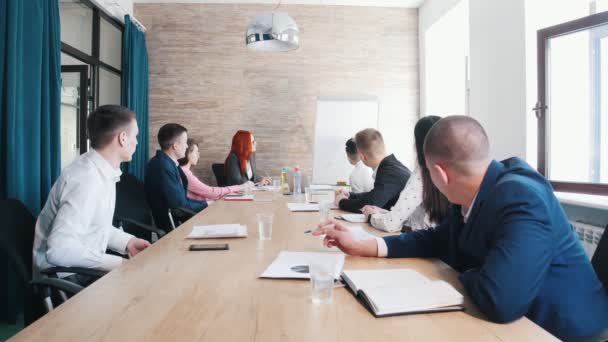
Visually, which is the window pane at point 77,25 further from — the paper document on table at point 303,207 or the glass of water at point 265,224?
the glass of water at point 265,224

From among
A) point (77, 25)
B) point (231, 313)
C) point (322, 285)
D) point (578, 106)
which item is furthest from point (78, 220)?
point (77, 25)

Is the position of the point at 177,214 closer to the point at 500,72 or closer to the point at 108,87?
the point at 108,87

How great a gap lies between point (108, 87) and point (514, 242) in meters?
5.29

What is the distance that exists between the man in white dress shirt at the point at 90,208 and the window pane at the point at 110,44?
346 centimetres

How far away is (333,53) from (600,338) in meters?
5.27

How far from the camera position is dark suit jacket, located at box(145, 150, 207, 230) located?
127 inches

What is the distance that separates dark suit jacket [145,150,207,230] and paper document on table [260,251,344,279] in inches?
79.2

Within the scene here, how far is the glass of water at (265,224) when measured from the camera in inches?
68.3

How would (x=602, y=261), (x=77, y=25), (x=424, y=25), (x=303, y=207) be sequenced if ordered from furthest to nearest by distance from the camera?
(x=424, y=25) < (x=77, y=25) < (x=303, y=207) < (x=602, y=261)

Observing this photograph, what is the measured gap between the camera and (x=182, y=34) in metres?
5.81

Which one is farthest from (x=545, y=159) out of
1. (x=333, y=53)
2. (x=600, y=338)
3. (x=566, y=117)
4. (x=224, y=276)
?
(x=333, y=53)

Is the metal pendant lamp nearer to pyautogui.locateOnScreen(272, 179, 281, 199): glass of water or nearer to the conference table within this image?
pyautogui.locateOnScreen(272, 179, 281, 199): glass of water

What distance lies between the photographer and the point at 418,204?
2105mm

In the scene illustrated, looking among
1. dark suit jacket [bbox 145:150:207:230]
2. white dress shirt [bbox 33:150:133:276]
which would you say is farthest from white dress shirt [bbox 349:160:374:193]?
white dress shirt [bbox 33:150:133:276]
